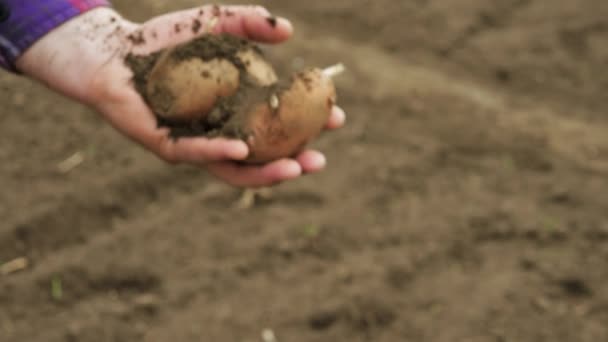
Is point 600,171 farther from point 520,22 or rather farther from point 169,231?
point 169,231

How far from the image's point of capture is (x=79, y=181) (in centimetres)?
267

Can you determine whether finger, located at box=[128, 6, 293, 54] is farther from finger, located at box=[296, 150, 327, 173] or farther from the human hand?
finger, located at box=[296, 150, 327, 173]

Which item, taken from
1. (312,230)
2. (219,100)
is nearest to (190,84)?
(219,100)

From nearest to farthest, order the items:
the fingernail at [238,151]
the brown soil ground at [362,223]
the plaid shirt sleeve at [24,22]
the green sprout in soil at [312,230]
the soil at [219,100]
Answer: the fingernail at [238,151] → the soil at [219,100] → the plaid shirt sleeve at [24,22] → the brown soil ground at [362,223] → the green sprout in soil at [312,230]

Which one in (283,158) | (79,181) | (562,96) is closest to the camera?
(283,158)

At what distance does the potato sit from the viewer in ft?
5.47

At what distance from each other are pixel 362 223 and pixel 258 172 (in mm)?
872

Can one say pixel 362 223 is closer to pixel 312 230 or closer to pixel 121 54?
pixel 312 230

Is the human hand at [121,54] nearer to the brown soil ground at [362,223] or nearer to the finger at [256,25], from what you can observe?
the finger at [256,25]

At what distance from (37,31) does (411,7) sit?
2.29 meters

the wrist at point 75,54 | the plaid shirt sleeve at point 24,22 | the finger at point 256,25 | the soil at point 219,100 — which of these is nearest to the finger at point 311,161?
the soil at point 219,100

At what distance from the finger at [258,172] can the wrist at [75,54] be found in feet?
1.32

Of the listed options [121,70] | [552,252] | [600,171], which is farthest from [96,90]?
[600,171]

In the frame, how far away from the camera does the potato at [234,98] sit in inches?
65.6
